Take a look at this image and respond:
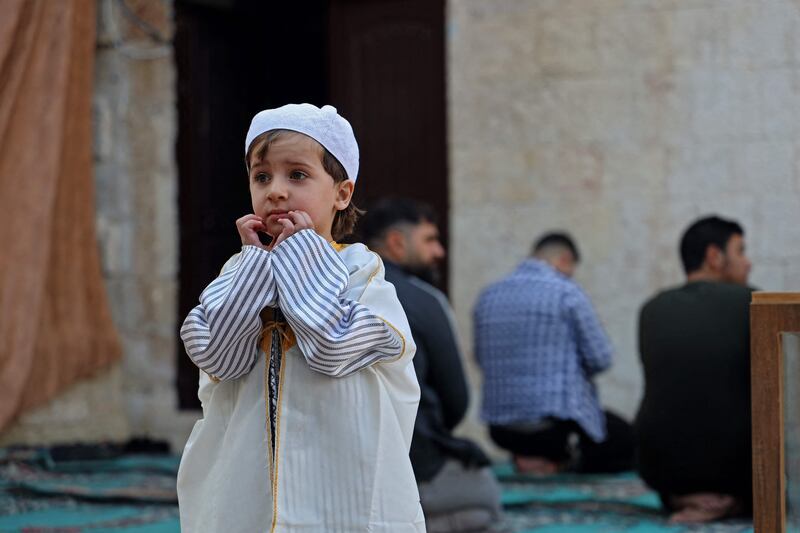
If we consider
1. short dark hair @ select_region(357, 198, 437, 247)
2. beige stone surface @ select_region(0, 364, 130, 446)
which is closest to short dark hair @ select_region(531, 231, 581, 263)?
short dark hair @ select_region(357, 198, 437, 247)

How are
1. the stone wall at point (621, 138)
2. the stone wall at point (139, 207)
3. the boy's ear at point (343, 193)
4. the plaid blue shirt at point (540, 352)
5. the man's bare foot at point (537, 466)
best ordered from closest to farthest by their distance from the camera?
the boy's ear at point (343, 193) → the plaid blue shirt at point (540, 352) → the man's bare foot at point (537, 466) → the stone wall at point (621, 138) → the stone wall at point (139, 207)

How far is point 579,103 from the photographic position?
6984 millimetres

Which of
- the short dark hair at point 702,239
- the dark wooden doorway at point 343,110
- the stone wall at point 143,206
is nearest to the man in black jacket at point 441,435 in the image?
the short dark hair at point 702,239

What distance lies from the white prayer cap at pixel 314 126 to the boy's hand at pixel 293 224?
0.14 metres

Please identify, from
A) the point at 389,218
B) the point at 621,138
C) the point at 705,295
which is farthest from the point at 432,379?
the point at 621,138

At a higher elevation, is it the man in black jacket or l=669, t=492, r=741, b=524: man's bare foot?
the man in black jacket

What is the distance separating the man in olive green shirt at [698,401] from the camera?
4844 millimetres

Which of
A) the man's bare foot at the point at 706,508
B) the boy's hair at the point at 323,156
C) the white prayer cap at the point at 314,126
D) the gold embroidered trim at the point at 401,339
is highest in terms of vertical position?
the white prayer cap at the point at 314,126

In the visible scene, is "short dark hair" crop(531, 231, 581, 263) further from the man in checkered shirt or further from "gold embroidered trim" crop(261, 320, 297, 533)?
"gold embroidered trim" crop(261, 320, 297, 533)

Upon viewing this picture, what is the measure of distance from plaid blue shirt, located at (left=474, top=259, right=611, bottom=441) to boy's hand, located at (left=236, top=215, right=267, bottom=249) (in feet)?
13.5

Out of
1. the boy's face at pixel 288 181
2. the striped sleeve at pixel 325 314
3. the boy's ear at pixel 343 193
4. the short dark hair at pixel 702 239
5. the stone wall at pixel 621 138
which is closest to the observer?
the striped sleeve at pixel 325 314

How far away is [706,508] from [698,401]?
40cm

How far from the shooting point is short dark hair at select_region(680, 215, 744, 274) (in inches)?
207

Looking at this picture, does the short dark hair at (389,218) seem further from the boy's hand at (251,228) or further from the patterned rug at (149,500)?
the boy's hand at (251,228)
